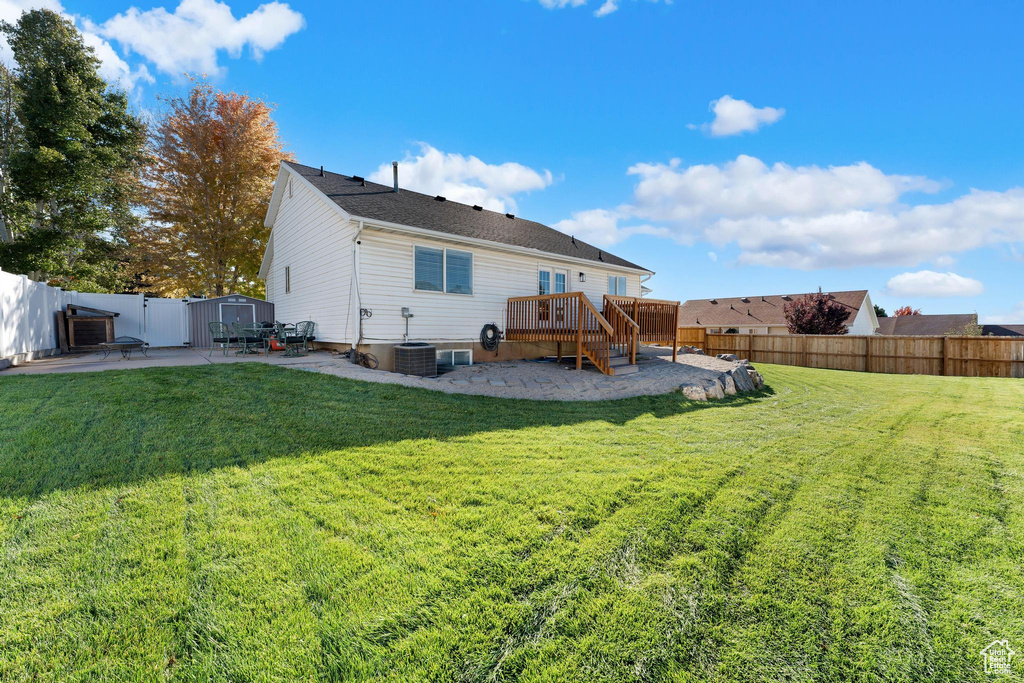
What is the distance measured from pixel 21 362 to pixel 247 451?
10642mm

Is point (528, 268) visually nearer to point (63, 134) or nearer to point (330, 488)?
point (330, 488)

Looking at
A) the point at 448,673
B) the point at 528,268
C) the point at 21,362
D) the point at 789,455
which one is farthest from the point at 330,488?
the point at 21,362

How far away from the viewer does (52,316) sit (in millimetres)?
11641

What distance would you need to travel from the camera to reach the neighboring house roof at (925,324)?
32.6m

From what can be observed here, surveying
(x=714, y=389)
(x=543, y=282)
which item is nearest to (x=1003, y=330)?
(x=714, y=389)

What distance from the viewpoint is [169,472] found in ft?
10.9

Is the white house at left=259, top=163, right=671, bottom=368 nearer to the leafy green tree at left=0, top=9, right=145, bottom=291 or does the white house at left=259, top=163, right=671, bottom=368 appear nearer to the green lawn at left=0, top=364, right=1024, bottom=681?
the green lawn at left=0, top=364, right=1024, bottom=681

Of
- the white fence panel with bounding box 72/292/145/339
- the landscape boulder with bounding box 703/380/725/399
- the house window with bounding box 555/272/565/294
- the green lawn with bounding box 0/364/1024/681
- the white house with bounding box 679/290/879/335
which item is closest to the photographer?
the green lawn with bounding box 0/364/1024/681

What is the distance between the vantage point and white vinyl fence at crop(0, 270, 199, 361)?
873 centimetres

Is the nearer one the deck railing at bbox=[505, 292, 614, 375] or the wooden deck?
the deck railing at bbox=[505, 292, 614, 375]

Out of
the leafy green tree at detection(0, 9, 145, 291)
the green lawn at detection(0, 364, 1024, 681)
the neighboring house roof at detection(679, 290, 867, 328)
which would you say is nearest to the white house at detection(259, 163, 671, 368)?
the green lawn at detection(0, 364, 1024, 681)

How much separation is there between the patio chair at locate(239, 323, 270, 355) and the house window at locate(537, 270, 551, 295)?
320 inches

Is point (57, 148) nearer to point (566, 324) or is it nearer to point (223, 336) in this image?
point (223, 336)

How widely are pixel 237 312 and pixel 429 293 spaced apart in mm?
10206
